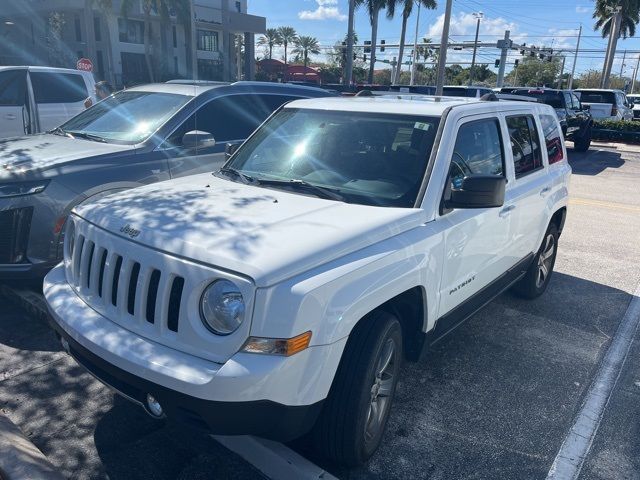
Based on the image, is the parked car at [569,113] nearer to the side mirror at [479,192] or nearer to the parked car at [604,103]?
the parked car at [604,103]

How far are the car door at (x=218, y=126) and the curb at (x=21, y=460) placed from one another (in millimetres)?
3048

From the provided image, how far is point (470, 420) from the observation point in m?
3.40

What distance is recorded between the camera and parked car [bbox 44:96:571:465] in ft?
7.59

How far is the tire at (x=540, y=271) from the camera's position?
523 centimetres

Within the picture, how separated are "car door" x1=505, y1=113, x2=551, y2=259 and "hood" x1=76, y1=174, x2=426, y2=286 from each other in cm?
155

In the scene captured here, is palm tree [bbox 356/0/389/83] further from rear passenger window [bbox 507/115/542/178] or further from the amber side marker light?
the amber side marker light

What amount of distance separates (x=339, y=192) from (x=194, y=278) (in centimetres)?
122

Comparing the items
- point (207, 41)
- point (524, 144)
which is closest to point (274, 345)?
point (524, 144)

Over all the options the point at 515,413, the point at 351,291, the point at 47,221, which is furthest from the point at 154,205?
the point at 515,413

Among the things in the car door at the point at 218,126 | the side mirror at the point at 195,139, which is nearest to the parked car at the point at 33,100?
the car door at the point at 218,126

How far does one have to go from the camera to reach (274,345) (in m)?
2.28

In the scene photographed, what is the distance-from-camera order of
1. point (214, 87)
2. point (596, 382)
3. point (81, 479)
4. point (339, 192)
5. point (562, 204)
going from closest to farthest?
point (81, 479)
point (339, 192)
point (596, 382)
point (562, 204)
point (214, 87)

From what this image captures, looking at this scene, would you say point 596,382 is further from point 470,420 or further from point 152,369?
point 152,369

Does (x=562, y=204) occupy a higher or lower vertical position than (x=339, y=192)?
lower
